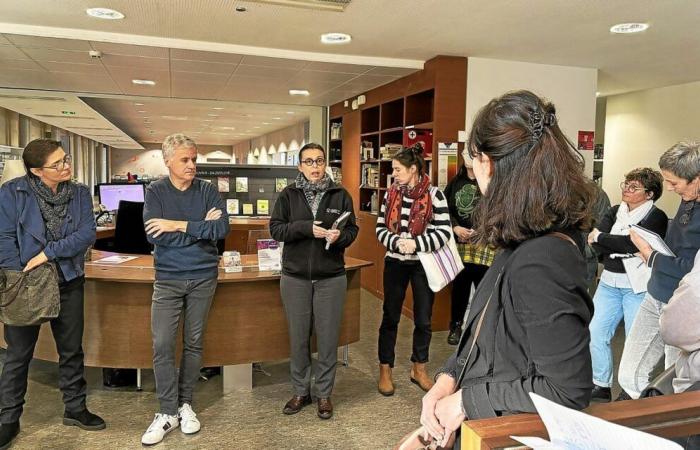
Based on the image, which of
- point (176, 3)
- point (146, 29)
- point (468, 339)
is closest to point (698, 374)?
point (468, 339)

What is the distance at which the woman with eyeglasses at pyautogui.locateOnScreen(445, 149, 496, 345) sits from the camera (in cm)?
456

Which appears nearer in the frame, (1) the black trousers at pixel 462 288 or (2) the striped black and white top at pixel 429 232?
(2) the striped black and white top at pixel 429 232

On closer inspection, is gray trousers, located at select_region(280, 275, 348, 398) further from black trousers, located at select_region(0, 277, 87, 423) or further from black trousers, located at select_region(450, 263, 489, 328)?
black trousers, located at select_region(450, 263, 489, 328)

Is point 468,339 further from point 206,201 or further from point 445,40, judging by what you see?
point 445,40

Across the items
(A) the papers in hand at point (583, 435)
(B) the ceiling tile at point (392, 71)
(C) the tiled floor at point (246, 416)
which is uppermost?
(B) the ceiling tile at point (392, 71)

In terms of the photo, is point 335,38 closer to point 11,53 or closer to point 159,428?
point 11,53

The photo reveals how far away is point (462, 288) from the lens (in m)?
4.82

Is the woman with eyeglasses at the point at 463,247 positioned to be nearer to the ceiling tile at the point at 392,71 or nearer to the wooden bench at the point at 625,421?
the ceiling tile at the point at 392,71

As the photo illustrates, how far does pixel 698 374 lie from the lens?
53.4 inches

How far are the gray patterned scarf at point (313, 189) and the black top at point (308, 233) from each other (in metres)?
0.02

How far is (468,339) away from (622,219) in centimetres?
259

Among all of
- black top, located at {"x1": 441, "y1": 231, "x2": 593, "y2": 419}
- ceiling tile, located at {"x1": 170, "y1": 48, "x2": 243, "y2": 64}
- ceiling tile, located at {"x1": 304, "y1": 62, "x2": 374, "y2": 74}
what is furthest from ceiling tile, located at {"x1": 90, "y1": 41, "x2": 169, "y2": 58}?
black top, located at {"x1": 441, "y1": 231, "x2": 593, "y2": 419}

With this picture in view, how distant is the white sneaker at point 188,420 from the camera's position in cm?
288

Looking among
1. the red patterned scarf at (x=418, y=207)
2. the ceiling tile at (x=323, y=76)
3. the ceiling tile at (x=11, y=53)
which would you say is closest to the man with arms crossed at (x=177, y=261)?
the red patterned scarf at (x=418, y=207)
